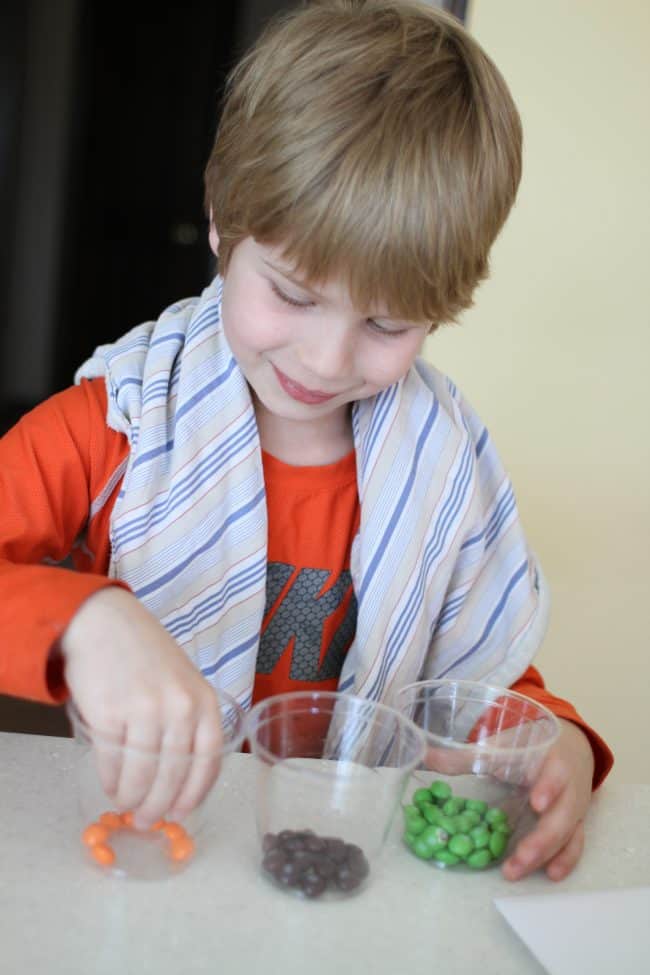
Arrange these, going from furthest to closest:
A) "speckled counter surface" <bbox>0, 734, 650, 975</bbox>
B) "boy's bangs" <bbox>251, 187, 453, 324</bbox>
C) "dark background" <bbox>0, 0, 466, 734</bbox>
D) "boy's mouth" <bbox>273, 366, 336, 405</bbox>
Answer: "dark background" <bbox>0, 0, 466, 734</bbox> < "boy's mouth" <bbox>273, 366, 336, 405</bbox> < "boy's bangs" <bbox>251, 187, 453, 324</bbox> < "speckled counter surface" <bbox>0, 734, 650, 975</bbox>

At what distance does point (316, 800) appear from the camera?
626 millimetres

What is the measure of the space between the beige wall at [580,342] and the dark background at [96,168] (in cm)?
54

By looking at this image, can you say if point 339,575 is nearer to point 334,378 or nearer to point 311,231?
point 334,378

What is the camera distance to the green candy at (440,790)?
698mm

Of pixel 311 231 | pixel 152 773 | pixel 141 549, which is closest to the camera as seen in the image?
pixel 152 773

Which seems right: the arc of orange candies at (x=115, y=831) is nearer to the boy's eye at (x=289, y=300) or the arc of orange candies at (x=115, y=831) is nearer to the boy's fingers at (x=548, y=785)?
the boy's fingers at (x=548, y=785)

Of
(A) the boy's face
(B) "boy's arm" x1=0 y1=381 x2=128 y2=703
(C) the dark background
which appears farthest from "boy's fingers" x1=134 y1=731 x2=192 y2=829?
(C) the dark background

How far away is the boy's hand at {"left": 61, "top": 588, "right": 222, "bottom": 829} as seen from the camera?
0.59 meters

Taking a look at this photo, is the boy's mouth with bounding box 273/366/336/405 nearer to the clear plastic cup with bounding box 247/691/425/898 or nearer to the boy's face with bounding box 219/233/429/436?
the boy's face with bounding box 219/233/429/436

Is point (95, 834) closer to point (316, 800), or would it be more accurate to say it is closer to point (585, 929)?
point (316, 800)

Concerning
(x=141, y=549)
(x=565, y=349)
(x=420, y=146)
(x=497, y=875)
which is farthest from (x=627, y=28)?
(x=497, y=875)

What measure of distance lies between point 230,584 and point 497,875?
406 mm

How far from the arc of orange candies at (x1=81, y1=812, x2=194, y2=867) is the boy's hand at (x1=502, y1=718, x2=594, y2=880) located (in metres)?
0.20

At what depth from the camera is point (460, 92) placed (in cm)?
86
